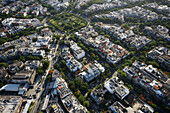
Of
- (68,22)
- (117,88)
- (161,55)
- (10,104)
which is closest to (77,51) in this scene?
(117,88)

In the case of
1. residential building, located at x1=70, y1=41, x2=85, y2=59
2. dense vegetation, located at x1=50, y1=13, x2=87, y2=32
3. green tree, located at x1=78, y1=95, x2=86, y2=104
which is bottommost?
green tree, located at x1=78, y1=95, x2=86, y2=104

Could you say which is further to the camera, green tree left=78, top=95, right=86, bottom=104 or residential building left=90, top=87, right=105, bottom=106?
green tree left=78, top=95, right=86, bottom=104

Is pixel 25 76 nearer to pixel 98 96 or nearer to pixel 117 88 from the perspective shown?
pixel 98 96

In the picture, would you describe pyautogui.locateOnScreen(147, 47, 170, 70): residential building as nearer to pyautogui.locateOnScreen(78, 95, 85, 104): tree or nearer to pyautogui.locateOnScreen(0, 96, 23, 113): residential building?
pyautogui.locateOnScreen(78, 95, 85, 104): tree

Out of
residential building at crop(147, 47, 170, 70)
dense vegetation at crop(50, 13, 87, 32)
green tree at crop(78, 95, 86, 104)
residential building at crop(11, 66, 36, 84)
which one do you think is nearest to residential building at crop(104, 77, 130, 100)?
green tree at crop(78, 95, 86, 104)

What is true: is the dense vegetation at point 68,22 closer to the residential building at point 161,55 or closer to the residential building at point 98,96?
the residential building at point 161,55

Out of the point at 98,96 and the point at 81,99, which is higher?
the point at 98,96

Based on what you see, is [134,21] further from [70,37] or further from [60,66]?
[60,66]

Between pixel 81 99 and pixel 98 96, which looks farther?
pixel 98 96

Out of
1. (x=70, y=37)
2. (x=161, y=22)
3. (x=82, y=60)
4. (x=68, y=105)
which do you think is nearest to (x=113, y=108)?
(x=68, y=105)

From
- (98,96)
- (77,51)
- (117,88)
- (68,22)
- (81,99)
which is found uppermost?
(68,22)

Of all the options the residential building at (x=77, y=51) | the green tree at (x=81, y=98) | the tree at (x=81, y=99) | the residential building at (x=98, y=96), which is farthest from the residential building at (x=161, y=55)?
the tree at (x=81, y=99)
